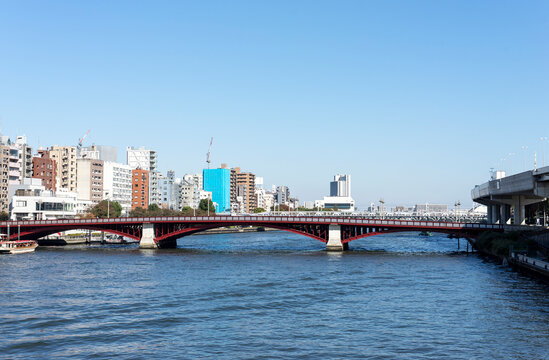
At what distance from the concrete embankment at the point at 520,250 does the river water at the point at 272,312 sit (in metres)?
2.10

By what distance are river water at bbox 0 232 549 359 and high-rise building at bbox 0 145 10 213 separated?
10720 cm

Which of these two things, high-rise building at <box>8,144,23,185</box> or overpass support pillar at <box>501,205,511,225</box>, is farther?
high-rise building at <box>8,144,23,185</box>

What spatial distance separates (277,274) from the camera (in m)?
84.5

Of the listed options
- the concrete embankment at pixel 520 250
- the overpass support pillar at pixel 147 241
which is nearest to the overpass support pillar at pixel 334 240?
the concrete embankment at pixel 520 250

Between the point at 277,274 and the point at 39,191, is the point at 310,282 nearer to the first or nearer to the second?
the point at 277,274

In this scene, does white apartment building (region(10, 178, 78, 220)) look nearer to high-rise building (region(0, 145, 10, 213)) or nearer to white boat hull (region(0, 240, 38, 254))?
high-rise building (region(0, 145, 10, 213))

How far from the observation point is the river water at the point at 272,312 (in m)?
43.0

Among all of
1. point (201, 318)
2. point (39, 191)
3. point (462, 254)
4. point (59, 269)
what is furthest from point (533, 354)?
point (39, 191)

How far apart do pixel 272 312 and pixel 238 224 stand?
70.8 m

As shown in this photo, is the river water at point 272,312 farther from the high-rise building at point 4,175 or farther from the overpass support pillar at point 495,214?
the high-rise building at point 4,175

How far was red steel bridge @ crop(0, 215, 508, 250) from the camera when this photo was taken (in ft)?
408

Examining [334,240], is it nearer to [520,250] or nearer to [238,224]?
[238,224]

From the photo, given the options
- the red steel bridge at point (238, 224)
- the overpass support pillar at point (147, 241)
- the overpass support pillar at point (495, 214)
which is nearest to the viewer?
the red steel bridge at point (238, 224)

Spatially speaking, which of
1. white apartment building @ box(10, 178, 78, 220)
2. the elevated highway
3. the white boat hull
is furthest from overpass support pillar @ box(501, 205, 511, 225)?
white apartment building @ box(10, 178, 78, 220)
